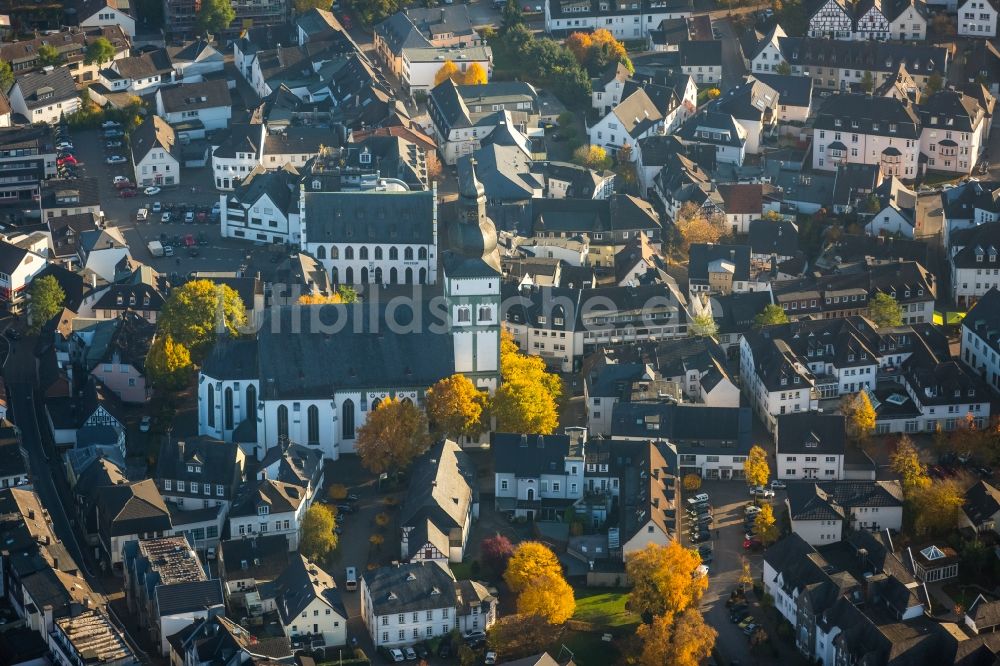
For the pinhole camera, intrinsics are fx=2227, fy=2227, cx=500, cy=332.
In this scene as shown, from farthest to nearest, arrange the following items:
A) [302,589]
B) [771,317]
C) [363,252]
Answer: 1. [363,252]
2. [771,317]
3. [302,589]

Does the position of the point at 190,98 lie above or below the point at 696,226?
above

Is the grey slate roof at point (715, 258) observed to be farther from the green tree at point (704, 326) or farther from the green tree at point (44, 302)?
the green tree at point (44, 302)

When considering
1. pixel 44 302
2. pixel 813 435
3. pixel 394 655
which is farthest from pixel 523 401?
pixel 44 302

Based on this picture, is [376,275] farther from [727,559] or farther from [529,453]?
[727,559]

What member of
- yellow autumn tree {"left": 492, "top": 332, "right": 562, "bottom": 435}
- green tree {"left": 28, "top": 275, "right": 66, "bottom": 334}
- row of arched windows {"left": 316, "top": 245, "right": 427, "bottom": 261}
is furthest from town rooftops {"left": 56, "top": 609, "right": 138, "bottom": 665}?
row of arched windows {"left": 316, "top": 245, "right": 427, "bottom": 261}

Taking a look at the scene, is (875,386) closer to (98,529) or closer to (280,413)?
(280,413)

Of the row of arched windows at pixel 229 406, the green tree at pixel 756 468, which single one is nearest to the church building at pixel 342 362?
the row of arched windows at pixel 229 406

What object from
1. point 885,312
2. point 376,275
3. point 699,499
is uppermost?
point 376,275
